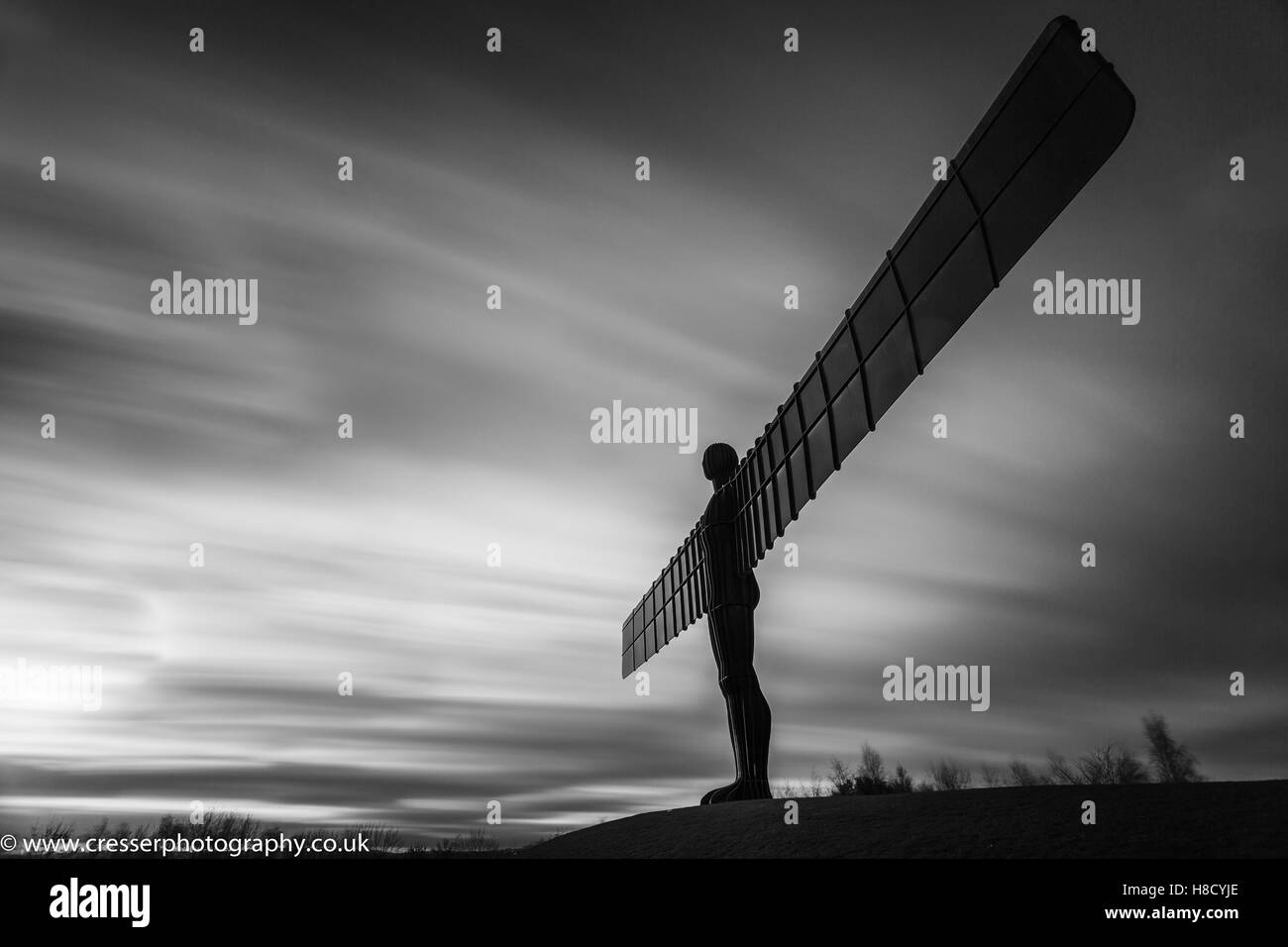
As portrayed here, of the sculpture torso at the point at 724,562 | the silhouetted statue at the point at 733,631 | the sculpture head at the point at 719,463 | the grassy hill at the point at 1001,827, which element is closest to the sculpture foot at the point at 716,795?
the silhouetted statue at the point at 733,631

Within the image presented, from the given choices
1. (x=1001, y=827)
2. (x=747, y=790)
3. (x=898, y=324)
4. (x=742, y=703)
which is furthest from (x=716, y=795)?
(x=898, y=324)

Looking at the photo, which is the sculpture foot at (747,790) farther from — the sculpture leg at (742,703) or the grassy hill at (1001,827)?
the grassy hill at (1001,827)

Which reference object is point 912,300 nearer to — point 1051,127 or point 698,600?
point 1051,127

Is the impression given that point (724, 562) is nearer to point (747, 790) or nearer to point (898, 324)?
point (747, 790)

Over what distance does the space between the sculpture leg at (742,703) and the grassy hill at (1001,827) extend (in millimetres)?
1592

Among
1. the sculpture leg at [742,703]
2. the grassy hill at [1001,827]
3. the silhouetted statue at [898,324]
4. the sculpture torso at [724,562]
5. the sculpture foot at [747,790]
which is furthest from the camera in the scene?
the sculpture torso at [724,562]

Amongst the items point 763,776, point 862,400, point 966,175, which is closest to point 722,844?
point 763,776

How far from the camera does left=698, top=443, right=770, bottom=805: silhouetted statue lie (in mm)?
12570

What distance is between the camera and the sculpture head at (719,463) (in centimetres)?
1402

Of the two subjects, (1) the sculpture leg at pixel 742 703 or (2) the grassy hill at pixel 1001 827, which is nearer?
(2) the grassy hill at pixel 1001 827

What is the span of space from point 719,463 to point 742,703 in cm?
A: 385
